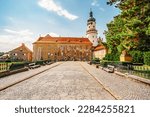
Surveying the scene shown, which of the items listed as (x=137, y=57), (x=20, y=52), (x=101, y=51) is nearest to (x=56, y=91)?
(x=137, y=57)

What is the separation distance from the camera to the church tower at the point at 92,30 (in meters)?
110

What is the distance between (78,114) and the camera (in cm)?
675

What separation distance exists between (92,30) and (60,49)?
721 inches

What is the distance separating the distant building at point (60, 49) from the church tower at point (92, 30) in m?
2.95

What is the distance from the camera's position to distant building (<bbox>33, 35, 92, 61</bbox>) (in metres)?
107

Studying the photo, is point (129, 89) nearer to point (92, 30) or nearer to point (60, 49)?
point (60, 49)

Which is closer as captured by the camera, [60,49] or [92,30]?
[60,49]

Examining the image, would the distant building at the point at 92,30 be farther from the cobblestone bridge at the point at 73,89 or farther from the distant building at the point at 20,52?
the cobblestone bridge at the point at 73,89

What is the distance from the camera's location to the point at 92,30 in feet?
364

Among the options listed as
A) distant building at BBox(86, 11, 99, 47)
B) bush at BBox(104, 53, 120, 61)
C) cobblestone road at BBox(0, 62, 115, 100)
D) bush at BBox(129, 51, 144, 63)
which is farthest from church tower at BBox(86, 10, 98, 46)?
cobblestone road at BBox(0, 62, 115, 100)

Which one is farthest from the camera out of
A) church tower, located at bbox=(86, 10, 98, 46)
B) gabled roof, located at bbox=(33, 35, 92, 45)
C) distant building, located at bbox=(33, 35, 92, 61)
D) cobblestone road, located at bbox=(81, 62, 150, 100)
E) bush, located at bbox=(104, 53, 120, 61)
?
gabled roof, located at bbox=(33, 35, 92, 45)

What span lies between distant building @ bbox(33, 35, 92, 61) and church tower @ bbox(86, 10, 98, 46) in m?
2.95

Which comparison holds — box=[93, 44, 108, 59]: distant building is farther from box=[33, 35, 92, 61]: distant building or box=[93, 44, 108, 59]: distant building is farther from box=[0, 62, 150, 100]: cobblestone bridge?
box=[0, 62, 150, 100]: cobblestone bridge

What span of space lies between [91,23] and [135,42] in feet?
302
